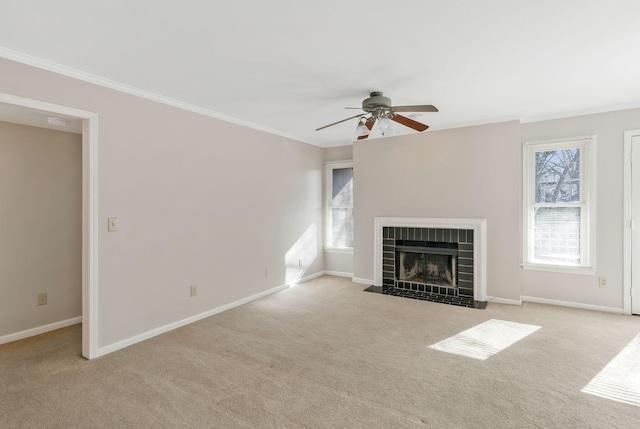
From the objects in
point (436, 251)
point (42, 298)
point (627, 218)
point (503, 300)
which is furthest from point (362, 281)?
point (42, 298)

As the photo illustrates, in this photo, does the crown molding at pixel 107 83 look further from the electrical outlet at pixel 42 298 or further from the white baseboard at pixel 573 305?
the white baseboard at pixel 573 305

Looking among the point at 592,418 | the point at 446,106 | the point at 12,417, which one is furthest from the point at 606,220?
the point at 12,417

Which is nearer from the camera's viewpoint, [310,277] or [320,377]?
[320,377]

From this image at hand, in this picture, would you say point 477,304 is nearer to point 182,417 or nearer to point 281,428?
point 281,428

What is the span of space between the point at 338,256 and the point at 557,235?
3226 mm

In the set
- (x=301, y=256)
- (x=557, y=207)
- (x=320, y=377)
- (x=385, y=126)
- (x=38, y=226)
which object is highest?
(x=385, y=126)

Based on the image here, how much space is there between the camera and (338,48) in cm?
234

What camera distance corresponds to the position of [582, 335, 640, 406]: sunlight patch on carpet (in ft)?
7.33

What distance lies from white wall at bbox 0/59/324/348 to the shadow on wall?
16cm

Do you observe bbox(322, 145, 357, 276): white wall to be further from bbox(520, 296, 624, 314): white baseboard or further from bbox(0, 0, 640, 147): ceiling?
bbox(520, 296, 624, 314): white baseboard

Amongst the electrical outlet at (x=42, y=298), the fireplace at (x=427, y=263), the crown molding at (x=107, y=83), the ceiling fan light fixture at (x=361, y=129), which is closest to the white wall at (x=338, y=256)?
the fireplace at (x=427, y=263)

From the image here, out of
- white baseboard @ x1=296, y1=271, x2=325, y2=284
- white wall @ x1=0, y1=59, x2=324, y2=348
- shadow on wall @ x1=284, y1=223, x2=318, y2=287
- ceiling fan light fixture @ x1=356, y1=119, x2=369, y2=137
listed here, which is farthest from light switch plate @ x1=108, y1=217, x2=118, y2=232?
white baseboard @ x1=296, y1=271, x2=325, y2=284

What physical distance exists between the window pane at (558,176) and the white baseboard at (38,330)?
5.82 m

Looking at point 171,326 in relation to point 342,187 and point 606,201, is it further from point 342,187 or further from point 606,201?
point 606,201
